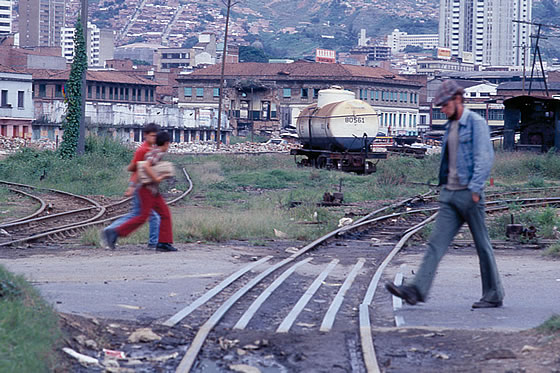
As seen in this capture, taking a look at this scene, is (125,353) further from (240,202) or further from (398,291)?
(240,202)

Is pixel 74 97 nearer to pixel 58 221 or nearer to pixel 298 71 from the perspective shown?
pixel 58 221

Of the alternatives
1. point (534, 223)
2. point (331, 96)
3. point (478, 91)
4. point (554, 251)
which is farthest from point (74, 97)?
point (478, 91)

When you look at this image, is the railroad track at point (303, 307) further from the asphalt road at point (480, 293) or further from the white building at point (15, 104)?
the white building at point (15, 104)

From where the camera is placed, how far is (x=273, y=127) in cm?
9500

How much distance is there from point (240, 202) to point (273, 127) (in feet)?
237

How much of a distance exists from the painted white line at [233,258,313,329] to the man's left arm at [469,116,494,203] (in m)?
2.26

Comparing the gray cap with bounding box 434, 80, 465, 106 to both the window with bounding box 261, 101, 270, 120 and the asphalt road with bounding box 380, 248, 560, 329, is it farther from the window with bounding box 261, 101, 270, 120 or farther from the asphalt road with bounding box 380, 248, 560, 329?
the window with bounding box 261, 101, 270, 120

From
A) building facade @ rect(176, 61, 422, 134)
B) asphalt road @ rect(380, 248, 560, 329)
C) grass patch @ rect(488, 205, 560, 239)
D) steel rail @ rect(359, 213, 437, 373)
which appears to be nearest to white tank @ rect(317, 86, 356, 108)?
grass patch @ rect(488, 205, 560, 239)

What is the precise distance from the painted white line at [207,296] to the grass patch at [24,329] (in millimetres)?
1120

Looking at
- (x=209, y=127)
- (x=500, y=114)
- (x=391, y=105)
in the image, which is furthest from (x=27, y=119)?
(x=500, y=114)

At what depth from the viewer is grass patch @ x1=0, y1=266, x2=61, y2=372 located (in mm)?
5664

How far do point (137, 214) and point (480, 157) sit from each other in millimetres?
4960

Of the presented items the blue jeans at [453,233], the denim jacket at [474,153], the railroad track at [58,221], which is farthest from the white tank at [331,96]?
the denim jacket at [474,153]

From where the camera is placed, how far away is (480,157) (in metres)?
7.79
